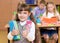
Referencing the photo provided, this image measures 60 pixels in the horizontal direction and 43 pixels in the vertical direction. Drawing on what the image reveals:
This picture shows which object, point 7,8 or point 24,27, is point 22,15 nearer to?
point 24,27

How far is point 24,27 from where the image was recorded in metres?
2.54

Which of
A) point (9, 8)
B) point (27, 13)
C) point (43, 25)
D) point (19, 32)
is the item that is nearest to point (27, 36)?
point (19, 32)

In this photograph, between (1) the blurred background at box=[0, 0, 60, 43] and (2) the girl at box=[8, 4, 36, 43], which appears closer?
(2) the girl at box=[8, 4, 36, 43]

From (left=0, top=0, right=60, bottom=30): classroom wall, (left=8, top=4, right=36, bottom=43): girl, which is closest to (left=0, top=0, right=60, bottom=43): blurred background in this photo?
(left=0, top=0, right=60, bottom=30): classroom wall

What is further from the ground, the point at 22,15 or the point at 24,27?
the point at 22,15

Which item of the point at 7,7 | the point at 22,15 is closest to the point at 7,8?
the point at 7,7

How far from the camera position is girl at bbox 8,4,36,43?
2.44 m

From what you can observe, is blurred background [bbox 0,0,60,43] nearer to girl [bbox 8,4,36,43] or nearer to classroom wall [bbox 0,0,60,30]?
classroom wall [bbox 0,0,60,30]

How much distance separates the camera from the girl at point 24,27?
2443 mm

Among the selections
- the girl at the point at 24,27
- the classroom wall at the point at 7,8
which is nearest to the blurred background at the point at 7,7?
the classroom wall at the point at 7,8

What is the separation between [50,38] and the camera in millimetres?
3922

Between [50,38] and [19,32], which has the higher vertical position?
[19,32]

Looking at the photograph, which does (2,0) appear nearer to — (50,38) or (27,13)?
(50,38)

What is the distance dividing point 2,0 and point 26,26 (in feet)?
10.3
